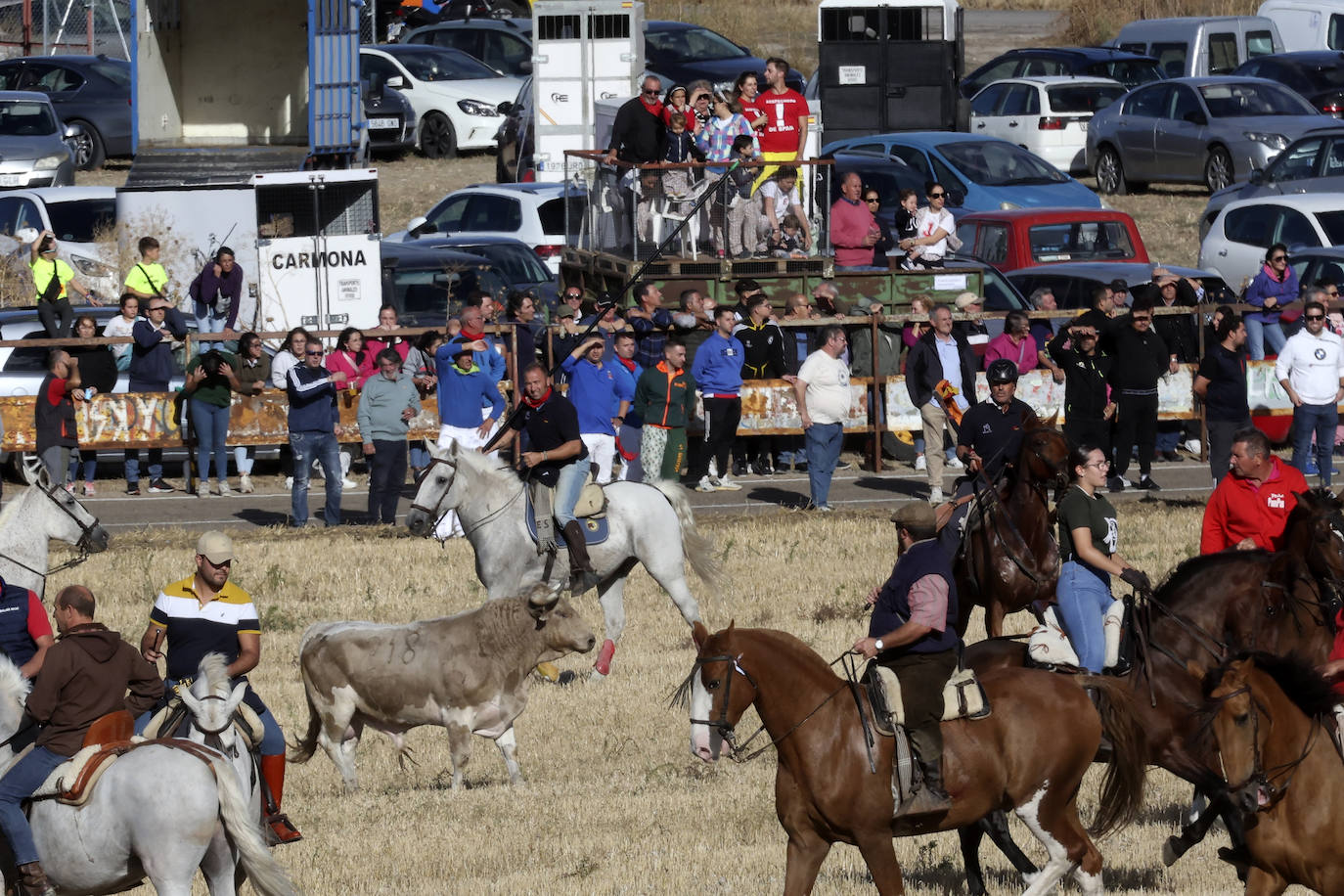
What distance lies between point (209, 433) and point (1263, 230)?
44.7 feet

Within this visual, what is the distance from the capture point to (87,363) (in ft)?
68.2

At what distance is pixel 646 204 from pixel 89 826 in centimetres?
1441

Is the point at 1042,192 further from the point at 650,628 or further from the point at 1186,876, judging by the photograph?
the point at 1186,876

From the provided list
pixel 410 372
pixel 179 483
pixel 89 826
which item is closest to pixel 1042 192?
pixel 410 372

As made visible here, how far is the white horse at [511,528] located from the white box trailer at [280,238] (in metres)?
9.20

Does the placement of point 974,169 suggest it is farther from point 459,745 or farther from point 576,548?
point 459,745

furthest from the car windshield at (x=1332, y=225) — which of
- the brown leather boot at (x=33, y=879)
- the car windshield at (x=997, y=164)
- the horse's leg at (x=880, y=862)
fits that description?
the brown leather boot at (x=33, y=879)

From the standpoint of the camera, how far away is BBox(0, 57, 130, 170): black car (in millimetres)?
34938

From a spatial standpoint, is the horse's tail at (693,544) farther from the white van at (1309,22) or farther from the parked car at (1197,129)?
the white van at (1309,22)

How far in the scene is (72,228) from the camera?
26.0 m

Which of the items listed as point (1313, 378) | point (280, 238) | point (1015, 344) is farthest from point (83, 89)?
point (1313, 378)

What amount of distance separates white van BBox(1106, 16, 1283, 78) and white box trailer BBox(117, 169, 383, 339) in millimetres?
19992

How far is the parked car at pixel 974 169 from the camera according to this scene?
27453 millimetres

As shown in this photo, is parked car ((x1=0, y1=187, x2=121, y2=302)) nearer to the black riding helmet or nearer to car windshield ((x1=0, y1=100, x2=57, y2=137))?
car windshield ((x1=0, y1=100, x2=57, y2=137))
